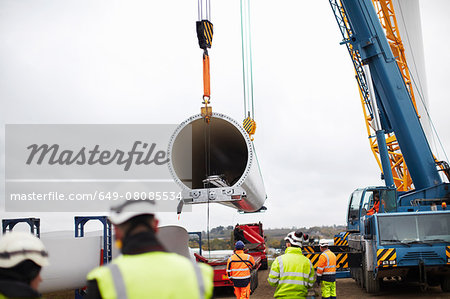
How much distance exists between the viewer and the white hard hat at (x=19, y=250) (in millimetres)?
2135

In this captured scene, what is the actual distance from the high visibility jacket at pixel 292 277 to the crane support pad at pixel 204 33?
4246 mm

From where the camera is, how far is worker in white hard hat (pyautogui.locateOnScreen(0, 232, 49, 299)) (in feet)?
6.59

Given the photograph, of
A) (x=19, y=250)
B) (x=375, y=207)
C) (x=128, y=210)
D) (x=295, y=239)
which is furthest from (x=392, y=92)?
(x=19, y=250)

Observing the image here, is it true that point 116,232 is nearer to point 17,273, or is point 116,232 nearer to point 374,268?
point 17,273

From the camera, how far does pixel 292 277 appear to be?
4.87 meters

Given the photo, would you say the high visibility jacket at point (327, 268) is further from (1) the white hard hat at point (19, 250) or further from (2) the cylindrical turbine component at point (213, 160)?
(1) the white hard hat at point (19, 250)

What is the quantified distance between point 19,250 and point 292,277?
10.8 feet

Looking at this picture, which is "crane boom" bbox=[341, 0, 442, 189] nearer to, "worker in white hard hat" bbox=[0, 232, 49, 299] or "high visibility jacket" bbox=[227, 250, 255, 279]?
"high visibility jacket" bbox=[227, 250, 255, 279]

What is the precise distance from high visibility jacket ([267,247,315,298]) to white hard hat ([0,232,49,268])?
305 cm

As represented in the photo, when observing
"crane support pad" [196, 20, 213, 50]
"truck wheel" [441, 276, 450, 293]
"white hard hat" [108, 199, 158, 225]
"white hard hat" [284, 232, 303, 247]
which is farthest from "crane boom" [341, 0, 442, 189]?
"white hard hat" [108, 199, 158, 225]

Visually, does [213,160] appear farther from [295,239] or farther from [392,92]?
[295,239]

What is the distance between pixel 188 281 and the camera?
1.94 metres

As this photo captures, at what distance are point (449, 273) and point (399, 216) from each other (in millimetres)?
1468

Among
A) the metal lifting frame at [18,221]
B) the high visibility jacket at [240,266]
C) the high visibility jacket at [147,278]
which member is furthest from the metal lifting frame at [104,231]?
the high visibility jacket at [147,278]
